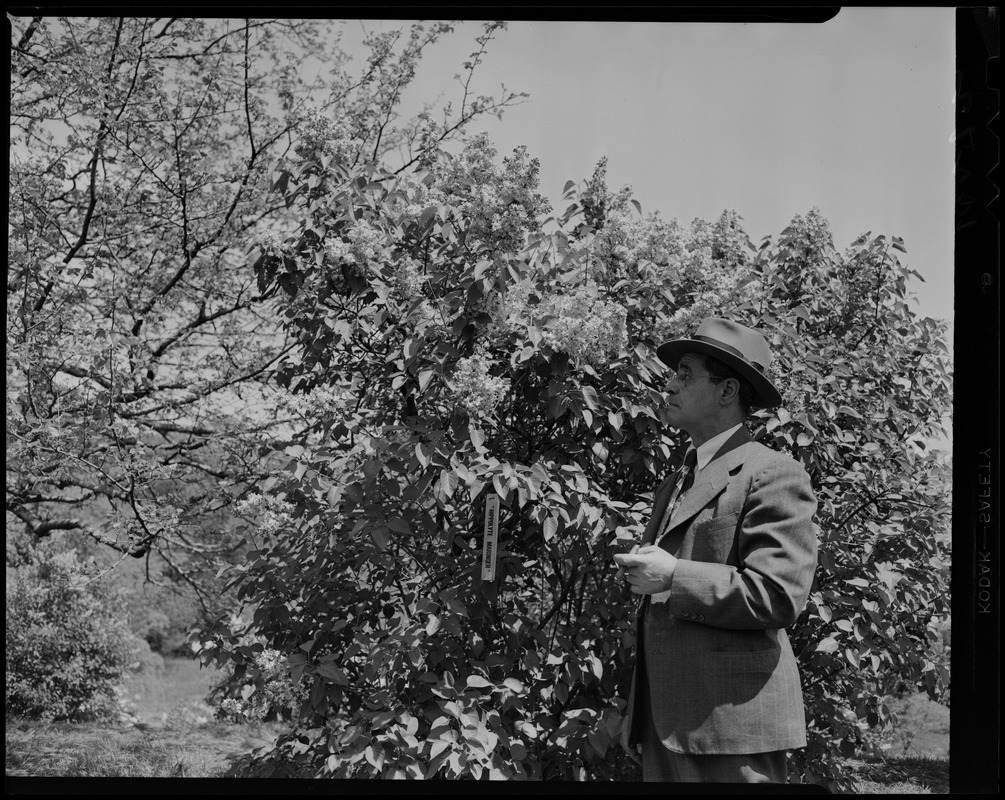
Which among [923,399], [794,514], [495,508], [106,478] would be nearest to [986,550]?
[794,514]

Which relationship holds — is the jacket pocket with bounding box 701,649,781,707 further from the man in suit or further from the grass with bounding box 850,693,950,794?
the grass with bounding box 850,693,950,794

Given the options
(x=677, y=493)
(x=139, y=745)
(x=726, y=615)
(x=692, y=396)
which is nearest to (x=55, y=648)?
(x=139, y=745)

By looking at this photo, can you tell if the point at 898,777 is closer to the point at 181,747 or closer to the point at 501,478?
the point at 501,478

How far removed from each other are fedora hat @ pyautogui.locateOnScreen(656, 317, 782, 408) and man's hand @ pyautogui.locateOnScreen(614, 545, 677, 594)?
1.53ft

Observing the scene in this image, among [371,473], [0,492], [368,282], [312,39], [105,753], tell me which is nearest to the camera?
[0,492]

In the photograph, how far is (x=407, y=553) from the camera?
270cm

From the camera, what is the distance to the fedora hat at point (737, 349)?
2.04 m

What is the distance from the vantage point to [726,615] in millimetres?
1798

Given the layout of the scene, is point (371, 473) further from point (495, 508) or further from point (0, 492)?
point (0, 492)

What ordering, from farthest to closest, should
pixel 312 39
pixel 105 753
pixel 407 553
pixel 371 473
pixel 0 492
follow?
pixel 312 39
pixel 105 753
pixel 407 553
pixel 371 473
pixel 0 492

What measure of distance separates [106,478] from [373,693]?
259 cm

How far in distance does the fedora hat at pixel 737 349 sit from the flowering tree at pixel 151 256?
249 cm

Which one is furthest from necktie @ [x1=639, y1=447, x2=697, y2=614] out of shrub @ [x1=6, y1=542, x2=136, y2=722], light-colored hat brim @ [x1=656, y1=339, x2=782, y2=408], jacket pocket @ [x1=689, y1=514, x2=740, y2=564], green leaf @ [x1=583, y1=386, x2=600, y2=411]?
shrub @ [x1=6, y1=542, x2=136, y2=722]

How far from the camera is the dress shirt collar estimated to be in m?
2.06
